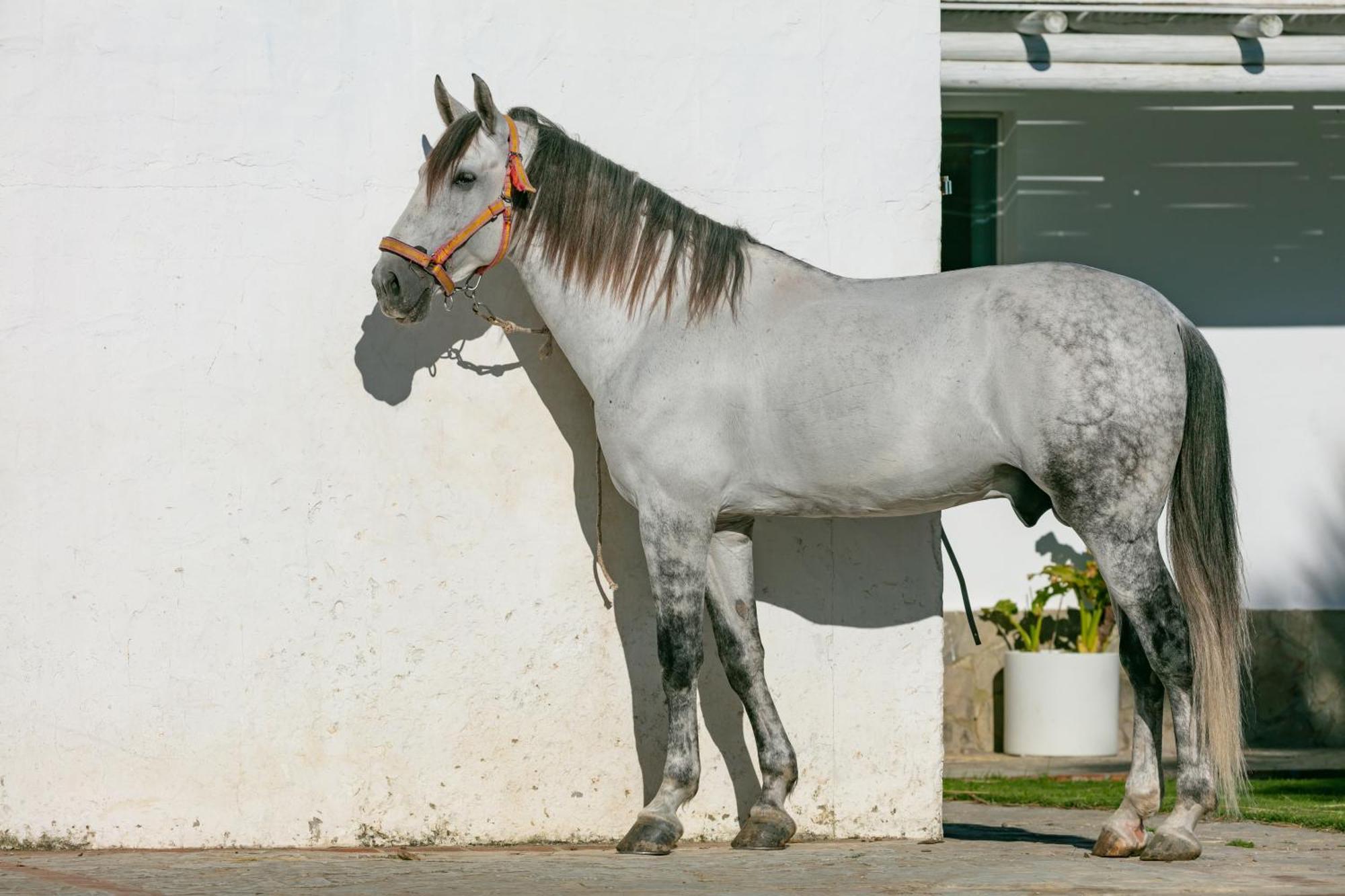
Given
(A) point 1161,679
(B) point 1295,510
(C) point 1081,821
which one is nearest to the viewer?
(A) point 1161,679

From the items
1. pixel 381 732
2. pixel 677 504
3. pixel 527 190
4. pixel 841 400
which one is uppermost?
pixel 527 190

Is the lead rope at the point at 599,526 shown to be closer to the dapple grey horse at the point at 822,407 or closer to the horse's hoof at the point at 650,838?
the dapple grey horse at the point at 822,407

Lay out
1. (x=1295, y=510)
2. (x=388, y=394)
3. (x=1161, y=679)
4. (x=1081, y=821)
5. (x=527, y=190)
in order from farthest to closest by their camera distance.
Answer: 1. (x=1295, y=510)
2. (x=1081, y=821)
3. (x=388, y=394)
4. (x=527, y=190)
5. (x=1161, y=679)

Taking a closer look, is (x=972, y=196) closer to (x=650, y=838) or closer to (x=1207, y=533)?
(x=1207, y=533)

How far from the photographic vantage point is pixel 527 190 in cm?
499

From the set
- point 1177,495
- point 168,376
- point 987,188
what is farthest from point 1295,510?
point 168,376

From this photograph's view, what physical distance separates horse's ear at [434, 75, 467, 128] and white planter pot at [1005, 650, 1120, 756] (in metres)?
4.32

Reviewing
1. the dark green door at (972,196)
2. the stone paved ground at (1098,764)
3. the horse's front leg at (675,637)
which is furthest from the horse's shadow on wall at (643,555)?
the dark green door at (972,196)

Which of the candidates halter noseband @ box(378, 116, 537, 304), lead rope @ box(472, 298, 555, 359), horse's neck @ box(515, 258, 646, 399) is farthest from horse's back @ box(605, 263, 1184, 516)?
halter noseband @ box(378, 116, 537, 304)

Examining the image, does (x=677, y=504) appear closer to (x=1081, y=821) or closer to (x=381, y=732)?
(x=381, y=732)

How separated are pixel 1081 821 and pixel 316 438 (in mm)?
3033

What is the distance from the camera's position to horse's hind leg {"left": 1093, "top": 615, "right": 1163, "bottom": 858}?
4723mm

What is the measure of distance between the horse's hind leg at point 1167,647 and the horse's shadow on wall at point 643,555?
885mm

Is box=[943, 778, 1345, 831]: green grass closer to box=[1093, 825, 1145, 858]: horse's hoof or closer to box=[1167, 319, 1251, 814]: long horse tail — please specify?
box=[1093, 825, 1145, 858]: horse's hoof
